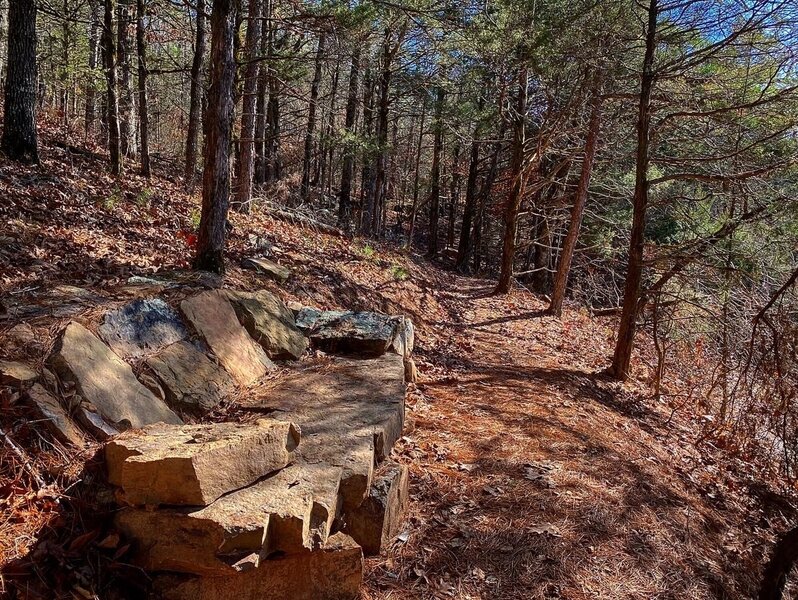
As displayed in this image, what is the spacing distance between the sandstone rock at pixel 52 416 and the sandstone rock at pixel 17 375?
Answer: 39 mm

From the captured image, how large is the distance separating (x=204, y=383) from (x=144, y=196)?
6.69m

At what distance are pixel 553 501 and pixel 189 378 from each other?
2898mm

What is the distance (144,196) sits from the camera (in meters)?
9.41

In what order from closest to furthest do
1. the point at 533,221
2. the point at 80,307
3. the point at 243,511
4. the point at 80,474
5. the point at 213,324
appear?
1. the point at 243,511
2. the point at 80,474
3. the point at 80,307
4. the point at 213,324
5. the point at 533,221

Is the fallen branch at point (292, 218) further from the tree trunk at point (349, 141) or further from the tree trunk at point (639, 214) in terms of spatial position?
the tree trunk at point (639, 214)

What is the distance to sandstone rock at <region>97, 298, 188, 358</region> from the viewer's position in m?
3.59

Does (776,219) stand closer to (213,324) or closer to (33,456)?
(213,324)

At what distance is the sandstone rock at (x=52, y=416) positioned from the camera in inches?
108

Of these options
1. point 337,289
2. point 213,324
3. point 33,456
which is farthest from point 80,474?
point 337,289

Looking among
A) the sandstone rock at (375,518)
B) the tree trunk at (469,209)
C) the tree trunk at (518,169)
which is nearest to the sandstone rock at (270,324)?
the sandstone rock at (375,518)

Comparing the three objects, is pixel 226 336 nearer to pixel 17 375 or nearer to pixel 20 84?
pixel 17 375

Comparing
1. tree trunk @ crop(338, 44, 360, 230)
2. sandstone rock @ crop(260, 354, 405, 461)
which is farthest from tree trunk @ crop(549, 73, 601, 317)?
sandstone rock @ crop(260, 354, 405, 461)

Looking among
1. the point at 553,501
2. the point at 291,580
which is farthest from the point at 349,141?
the point at 291,580

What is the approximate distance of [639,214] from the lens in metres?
8.01
